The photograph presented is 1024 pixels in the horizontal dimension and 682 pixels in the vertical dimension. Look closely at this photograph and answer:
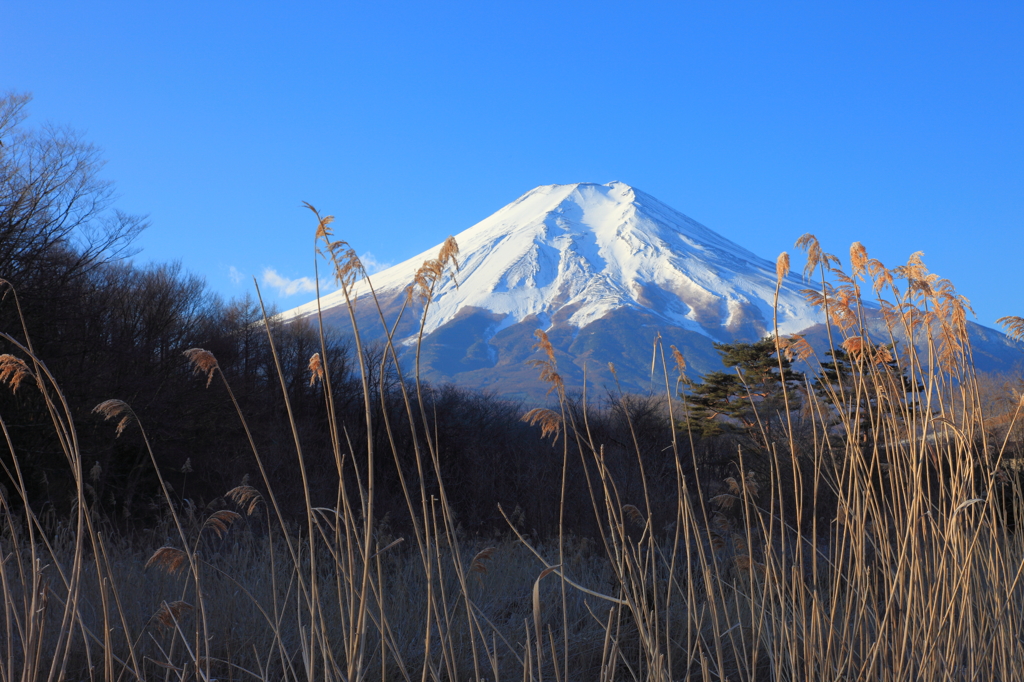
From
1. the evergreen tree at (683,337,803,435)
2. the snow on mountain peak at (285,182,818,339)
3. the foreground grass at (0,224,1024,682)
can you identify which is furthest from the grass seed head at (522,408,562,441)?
the snow on mountain peak at (285,182,818,339)

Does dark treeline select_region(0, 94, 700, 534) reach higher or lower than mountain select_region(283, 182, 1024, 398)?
lower

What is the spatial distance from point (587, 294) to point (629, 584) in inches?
6236

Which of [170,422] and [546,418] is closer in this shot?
[546,418]

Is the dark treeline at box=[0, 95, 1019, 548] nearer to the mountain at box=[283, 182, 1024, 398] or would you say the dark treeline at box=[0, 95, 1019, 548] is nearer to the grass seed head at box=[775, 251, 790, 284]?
the grass seed head at box=[775, 251, 790, 284]

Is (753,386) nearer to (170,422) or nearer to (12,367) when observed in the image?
(12,367)

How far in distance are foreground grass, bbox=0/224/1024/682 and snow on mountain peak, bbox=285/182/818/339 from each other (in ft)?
451

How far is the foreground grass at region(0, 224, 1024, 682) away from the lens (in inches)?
66.4

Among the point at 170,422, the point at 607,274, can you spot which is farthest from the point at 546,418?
the point at 607,274

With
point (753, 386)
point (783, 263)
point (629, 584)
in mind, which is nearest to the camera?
point (783, 263)

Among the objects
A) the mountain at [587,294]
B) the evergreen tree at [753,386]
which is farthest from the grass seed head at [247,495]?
the mountain at [587,294]

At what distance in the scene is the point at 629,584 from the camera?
334 centimetres

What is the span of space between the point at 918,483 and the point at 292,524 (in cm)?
988

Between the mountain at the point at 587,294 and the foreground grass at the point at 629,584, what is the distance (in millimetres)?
122593

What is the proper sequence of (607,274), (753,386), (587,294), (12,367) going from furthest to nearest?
(607,274)
(587,294)
(753,386)
(12,367)
